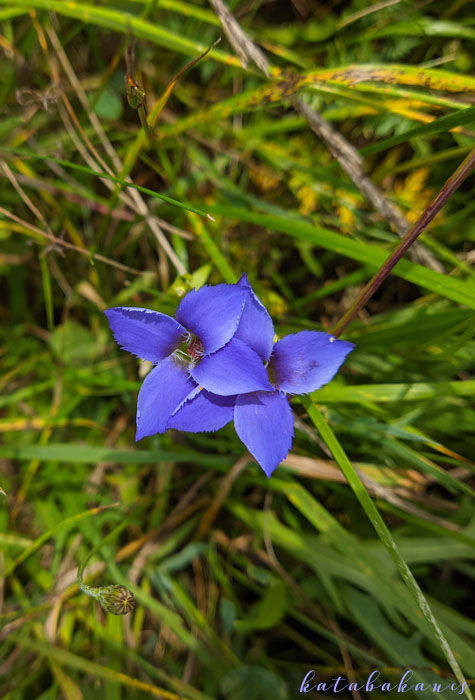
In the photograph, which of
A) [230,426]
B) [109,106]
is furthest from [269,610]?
[109,106]

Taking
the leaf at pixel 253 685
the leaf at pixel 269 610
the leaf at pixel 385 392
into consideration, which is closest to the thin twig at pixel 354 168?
the leaf at pixel 385 392

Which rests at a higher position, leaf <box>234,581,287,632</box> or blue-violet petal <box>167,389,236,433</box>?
blue-violet petal <box>167,389,236,433</box>

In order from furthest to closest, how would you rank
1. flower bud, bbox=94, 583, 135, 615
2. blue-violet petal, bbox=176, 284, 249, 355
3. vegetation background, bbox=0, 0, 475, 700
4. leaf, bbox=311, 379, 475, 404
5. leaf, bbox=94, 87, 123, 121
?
leaf, bbox=94, 87, 123, 121, vegetation background, bbox=0, 0, 475, 700, leaf, bbox=311, 379, 475, 404, flower bud, bbox=94, 583, 135, 615, blue-violet petal, bbox=176, 284, 249, 355

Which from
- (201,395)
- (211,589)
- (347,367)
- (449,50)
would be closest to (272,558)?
(211,589)

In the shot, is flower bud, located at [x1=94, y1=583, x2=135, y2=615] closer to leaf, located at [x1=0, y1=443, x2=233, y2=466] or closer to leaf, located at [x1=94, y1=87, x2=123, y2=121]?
leaf, located at [x1=0, y1=443, x2=233, y2=466]

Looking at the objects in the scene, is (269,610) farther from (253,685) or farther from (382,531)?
(382,531)

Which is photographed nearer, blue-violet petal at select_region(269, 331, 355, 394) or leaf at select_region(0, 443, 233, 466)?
blue-violet petal at select_region(269, 331, 355, 394)

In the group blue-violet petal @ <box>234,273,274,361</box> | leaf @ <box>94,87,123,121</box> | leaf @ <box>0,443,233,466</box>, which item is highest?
leaf @ <box>94,87,123,121</box>

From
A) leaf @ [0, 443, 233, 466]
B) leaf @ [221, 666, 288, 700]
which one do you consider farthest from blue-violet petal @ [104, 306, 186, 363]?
leaf @ [221, 666, 288, 700]
